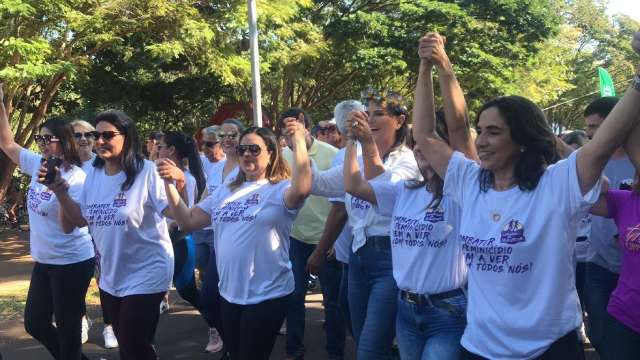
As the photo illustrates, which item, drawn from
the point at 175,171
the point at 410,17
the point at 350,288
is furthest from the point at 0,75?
the point at 410,17

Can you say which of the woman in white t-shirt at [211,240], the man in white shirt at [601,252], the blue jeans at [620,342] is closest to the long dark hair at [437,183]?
the blue jeans at [620,342]

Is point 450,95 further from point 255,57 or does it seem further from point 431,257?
point 255,57

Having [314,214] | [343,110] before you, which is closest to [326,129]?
[314,214]

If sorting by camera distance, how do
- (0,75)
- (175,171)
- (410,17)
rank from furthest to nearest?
(410,17), (0,75), (175,171)

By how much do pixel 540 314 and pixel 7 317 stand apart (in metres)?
6.27

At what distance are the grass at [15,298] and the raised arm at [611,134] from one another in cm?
643

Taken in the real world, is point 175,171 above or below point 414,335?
above

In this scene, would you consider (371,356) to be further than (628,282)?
Yes

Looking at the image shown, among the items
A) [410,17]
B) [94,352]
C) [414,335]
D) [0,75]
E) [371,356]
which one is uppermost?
[410,17]

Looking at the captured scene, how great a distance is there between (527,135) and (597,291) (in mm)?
1820

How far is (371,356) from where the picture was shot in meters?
3.41

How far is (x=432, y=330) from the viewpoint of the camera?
9.82 feet

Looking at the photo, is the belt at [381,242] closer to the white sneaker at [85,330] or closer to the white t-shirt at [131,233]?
the white t-shirt at [131,233]

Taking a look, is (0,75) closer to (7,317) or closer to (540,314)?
(7,317)
